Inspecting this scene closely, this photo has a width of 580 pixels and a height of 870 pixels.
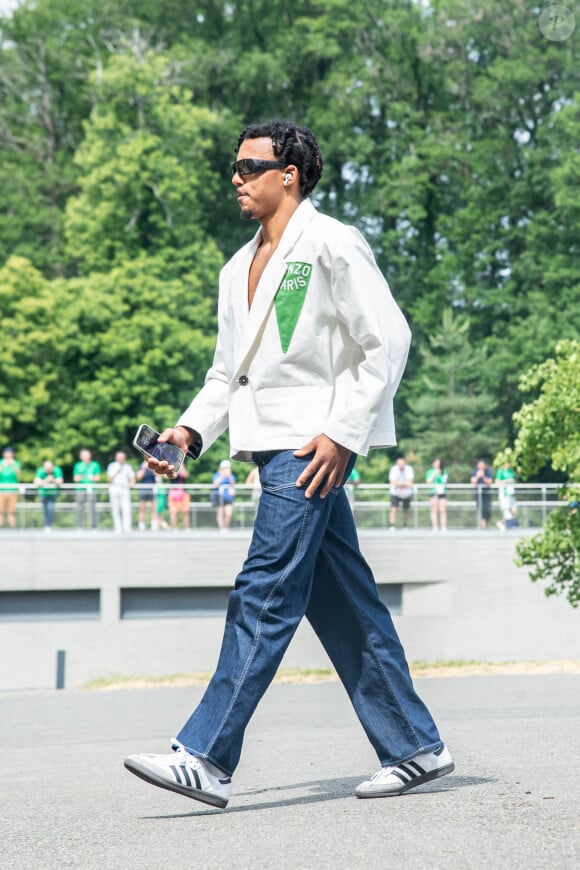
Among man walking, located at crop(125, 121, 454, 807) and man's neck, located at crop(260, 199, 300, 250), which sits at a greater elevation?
man's neck, located at crop(260, 199, 300, 250)

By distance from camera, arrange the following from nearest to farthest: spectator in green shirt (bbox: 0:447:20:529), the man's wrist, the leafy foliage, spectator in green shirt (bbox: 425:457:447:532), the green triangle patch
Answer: the green triangle patch
the man's wrist
spectator in green shirt (bbox: 0:447:20:529)
spectator in green shirt (bbox: 425:457:447:532)
the leafy foliage

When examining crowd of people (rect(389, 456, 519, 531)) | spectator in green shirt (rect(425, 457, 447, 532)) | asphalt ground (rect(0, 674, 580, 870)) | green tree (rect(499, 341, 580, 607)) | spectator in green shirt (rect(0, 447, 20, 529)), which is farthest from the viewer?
spectator in green shirt (rect(425, 457, 447, 532))

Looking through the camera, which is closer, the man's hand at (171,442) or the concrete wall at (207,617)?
the man's hand at (171,442)

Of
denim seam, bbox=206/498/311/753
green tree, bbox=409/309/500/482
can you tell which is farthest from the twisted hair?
green tree, bbox=409/309/500/482

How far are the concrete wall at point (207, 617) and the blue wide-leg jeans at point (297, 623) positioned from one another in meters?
22.0

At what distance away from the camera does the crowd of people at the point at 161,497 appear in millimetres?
26109

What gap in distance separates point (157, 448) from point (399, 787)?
125cm

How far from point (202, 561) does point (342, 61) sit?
941 inches

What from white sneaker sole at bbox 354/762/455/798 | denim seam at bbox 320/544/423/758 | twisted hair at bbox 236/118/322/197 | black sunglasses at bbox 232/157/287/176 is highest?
twisted hair at bbox 236/118/322/197

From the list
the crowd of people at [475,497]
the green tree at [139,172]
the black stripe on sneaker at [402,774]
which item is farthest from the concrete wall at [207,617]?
the black stripe on sneaker at [402,774]

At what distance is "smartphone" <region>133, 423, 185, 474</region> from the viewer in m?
4.48

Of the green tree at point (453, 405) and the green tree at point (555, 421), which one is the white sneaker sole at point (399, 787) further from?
the green tree at point (453, 405)

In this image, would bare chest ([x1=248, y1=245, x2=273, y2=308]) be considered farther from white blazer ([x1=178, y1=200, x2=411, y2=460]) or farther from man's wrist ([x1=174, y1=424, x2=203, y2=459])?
man's wrist ([x1=174, y1=424, x2=203, y2=459])

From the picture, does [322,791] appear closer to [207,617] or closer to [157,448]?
[157,448]
